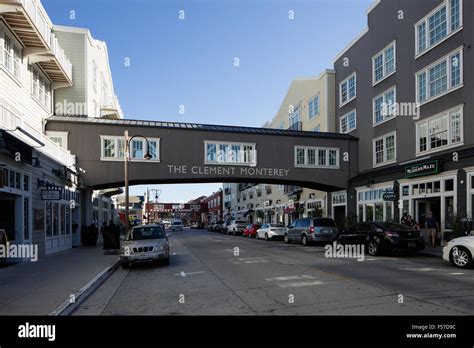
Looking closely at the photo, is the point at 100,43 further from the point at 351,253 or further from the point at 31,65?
the point at 351,253

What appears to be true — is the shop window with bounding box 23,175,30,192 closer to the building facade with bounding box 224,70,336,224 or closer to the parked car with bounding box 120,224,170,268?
the parked car with bounding box 120,224,170,268

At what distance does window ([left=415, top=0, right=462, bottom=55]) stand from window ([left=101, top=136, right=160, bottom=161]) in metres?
17.4

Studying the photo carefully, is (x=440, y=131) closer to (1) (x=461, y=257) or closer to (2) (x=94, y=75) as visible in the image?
(1) (x=461, y=257)

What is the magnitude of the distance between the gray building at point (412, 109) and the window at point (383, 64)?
69mm

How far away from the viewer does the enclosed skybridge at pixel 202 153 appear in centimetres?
2620

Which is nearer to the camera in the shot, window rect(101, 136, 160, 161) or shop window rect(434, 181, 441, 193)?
shop window rect(434, 181, 441, 193)

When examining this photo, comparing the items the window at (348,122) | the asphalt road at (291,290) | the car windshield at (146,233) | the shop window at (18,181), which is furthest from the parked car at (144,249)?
the window at (348,122)

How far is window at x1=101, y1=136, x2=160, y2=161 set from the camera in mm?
26484

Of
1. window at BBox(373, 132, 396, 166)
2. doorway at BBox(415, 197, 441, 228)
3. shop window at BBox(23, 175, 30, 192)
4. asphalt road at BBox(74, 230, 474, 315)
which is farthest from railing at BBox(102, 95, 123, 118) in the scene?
doorway at BBox(415, 197, 441, 228)

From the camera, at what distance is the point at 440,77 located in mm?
21875

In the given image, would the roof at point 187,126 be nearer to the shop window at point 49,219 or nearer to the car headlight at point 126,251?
the shop window at point 49,219

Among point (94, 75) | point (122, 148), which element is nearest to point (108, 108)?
point (94, 75)
